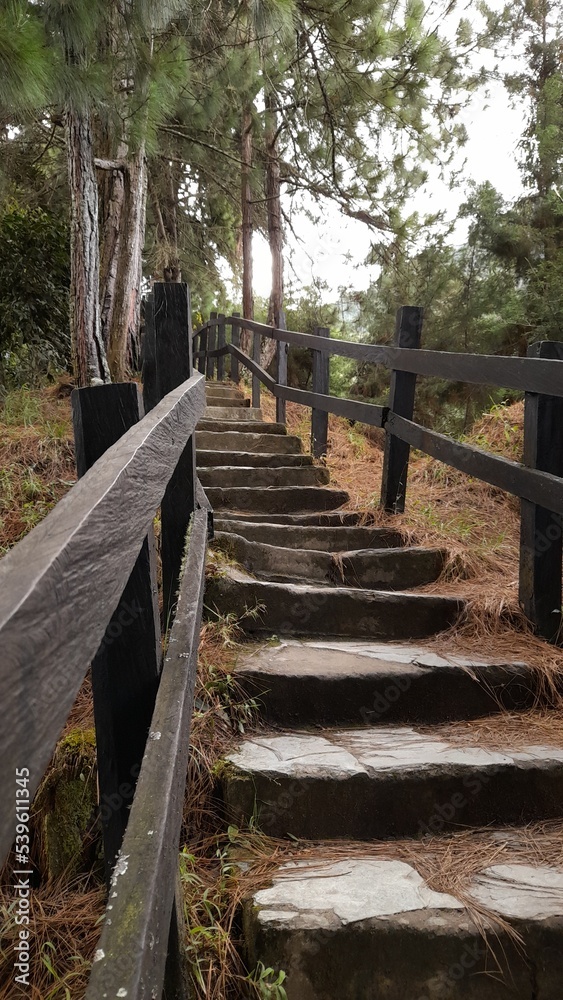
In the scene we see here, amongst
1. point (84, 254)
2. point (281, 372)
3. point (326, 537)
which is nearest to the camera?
point (326, 537)

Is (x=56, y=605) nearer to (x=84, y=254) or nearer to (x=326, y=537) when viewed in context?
(x=326, y=537)

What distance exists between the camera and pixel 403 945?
1.58 meters

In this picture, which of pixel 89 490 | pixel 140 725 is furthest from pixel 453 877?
pixel 89 490

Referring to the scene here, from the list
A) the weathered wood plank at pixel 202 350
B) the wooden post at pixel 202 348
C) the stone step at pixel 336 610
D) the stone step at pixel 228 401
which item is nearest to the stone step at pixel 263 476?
the stone step at pixel 336 610

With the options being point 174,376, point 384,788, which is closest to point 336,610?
point 384,788

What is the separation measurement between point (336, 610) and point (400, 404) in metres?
1.49

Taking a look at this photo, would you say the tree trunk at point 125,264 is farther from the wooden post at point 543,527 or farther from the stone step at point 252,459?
the wooden post at point 543,527

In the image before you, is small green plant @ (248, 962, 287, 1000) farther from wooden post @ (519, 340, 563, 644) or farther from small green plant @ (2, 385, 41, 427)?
small green plant @ (2, 385, 41, 427)

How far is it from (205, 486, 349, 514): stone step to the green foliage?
3.59m

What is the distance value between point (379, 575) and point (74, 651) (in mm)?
2971

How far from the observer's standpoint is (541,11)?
9.70 meters

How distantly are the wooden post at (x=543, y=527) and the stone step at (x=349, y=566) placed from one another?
0.65 m

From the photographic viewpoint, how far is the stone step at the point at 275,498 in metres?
4.43

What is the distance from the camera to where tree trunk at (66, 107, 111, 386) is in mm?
5348
